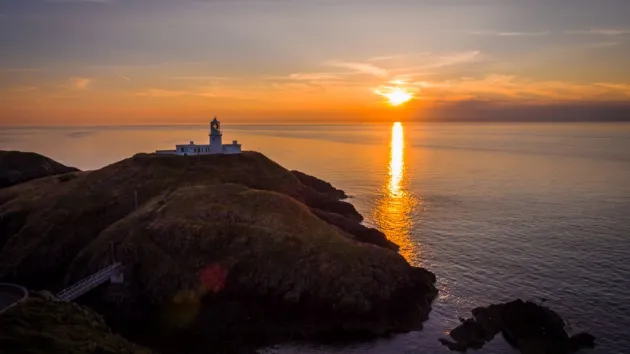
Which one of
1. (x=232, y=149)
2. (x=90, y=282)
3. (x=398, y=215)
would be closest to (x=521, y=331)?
(x=90, y=282)

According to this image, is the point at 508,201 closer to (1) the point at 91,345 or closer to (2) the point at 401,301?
(2) the point at 401,301

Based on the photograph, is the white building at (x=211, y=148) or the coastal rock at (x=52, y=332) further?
the white building at (x=211, y=148)

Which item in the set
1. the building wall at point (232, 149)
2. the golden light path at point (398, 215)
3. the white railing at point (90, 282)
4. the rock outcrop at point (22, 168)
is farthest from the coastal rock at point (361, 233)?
the rock outcrop at point (22, 168)

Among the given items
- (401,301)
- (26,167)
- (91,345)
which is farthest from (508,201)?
(26,167)

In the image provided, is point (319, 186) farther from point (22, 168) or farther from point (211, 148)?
point (22, 168)

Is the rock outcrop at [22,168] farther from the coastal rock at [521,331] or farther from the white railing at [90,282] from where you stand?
the coastal rock at [521,331]
